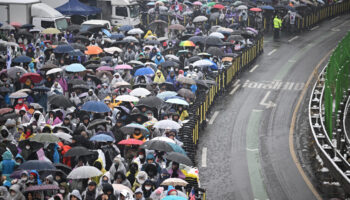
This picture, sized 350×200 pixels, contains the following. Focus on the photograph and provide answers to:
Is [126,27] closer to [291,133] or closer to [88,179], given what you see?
[291,133]

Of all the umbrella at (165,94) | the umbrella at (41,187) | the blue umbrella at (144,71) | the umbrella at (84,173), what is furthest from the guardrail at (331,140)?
the umbrella at (41,187)

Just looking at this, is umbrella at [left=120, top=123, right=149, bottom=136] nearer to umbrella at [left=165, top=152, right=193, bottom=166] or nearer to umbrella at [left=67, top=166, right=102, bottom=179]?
umbrella at [left=165, top=152, right=193, bottom=166]

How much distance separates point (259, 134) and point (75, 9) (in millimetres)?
18532

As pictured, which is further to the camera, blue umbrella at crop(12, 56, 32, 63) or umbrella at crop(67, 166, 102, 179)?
blue umbrella at crop(12, 56, 32, 63)

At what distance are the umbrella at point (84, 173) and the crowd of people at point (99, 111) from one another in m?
0.02

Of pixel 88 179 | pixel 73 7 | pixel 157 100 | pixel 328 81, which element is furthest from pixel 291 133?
pixel 73 7

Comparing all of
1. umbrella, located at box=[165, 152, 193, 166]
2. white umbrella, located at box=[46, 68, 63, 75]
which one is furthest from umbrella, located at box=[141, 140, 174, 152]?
white umbrella, located at box=[46, 68, 63, 75]

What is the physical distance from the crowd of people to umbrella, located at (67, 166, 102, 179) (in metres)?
0.02

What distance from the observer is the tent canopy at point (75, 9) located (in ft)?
125

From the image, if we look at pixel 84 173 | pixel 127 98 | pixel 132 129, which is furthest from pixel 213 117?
pixel 84 173

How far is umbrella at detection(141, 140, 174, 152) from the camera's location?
52.1ft

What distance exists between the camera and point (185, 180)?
625 inches

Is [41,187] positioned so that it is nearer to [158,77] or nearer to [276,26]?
[158,77]

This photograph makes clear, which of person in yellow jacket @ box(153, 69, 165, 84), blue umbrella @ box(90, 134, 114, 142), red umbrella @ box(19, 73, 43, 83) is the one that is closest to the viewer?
blue umbrella @ box(90, 134, 114, 142)
